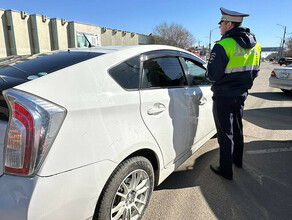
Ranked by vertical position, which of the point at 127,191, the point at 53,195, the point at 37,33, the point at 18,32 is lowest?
the point at 127,191

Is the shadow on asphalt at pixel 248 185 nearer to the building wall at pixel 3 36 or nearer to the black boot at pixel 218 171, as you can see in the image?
the black boot at pixel 218 171

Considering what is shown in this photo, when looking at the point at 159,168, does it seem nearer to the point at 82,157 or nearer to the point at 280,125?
the point at 82,157

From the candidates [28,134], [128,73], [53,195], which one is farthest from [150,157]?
[28,134]

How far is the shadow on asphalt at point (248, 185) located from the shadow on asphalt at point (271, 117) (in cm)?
157

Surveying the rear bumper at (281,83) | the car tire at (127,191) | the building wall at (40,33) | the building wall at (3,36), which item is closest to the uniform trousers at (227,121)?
the car tire at (127,191)

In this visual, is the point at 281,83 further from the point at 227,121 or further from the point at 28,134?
the point at 28,134

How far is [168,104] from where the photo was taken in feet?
6.86

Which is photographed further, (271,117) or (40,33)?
(40,33)

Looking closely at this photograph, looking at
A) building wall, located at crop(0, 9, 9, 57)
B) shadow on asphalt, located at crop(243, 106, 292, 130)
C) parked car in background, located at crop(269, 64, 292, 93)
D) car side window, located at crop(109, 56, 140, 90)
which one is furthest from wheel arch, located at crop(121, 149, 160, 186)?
building wall, located at crop(0, 9, 9, 57)

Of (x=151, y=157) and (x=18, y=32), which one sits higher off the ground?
(x=18, y=32)

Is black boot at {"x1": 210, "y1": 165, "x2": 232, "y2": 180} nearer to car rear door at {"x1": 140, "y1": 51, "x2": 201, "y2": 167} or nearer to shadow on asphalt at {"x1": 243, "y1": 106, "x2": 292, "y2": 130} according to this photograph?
car rear door at {"x1": 140, "y1": 51, "x2": 201, "y2": 167}

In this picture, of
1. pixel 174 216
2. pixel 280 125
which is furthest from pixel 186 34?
pixel 174 216

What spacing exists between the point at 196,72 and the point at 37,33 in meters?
28.2

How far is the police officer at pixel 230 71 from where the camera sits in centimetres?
240
